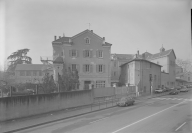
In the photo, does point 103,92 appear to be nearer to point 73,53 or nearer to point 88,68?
point 88,68

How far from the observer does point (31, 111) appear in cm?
1720

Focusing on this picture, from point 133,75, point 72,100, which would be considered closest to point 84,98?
point 72,100

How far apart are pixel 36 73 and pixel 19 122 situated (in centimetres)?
5125

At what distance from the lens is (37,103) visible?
17.8 meters

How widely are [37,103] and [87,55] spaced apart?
18812 mm

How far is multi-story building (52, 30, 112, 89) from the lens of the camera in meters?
34.1

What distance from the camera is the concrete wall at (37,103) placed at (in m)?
15.1

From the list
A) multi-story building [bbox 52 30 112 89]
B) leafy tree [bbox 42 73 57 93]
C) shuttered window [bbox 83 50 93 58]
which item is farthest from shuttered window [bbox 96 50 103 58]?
leafy tree [bbox 42 73 57 93]

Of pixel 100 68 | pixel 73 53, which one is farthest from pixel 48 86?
pixel 100 68

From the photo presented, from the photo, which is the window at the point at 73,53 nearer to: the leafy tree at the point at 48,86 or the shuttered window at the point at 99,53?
the shuttered window at the point at 99,53

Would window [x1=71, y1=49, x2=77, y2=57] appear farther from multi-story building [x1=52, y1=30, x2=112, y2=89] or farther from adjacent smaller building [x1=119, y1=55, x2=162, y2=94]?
adjacent smaller building [x1=119, y1=55, x2=162, y2=94]

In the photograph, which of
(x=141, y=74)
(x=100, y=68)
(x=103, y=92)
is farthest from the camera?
(x=141, y=74)

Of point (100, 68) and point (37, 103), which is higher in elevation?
point (100, 68)

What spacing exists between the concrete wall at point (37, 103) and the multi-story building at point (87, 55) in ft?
36.1
